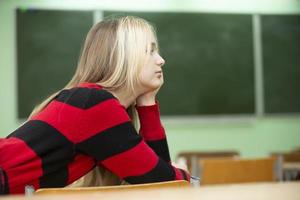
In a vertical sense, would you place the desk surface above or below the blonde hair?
below

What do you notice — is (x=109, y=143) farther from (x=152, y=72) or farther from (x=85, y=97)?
(x=152, y=72)

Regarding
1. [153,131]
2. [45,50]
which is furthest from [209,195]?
[45,50]

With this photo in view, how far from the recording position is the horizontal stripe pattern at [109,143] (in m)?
1.44

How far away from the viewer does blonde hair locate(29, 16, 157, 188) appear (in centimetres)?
163

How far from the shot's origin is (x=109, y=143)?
1.45 metres

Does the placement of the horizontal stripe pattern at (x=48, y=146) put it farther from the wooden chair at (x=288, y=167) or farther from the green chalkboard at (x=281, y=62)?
the green chalkboard at (x=281, y=62)

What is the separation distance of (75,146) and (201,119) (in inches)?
146

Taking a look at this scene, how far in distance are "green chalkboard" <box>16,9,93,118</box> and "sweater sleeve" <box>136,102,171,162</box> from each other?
2990 millimetres

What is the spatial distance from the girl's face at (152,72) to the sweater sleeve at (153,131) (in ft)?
0.55

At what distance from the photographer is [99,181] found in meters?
1.59

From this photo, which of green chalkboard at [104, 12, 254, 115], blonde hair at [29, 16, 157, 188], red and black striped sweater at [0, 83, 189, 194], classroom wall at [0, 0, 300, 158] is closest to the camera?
red and black striped sweater at [0, 83, 189, 194]

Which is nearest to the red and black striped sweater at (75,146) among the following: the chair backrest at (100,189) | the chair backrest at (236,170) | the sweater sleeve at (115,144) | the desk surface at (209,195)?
the sweater sleeve at (115,144)

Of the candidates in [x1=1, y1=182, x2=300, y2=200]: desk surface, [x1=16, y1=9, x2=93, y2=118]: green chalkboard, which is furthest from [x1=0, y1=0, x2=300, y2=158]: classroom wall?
[x1=1, y1=182, x2=300, y2=200]: desk surface

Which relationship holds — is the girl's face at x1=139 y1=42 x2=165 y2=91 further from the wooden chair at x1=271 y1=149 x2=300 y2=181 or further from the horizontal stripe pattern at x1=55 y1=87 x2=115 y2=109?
the wooden chair at x1=271 y1=149 x2=300 y2=181
